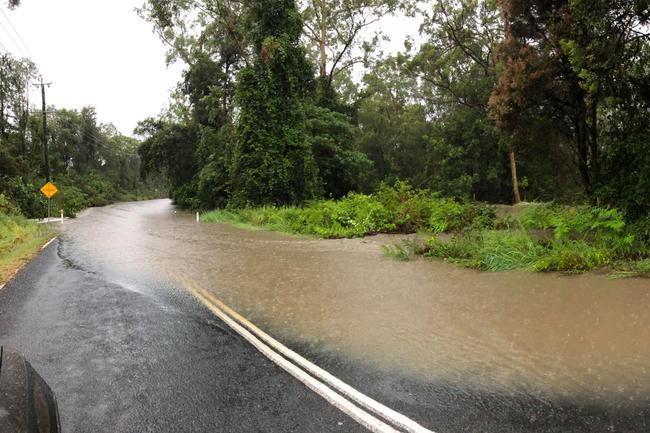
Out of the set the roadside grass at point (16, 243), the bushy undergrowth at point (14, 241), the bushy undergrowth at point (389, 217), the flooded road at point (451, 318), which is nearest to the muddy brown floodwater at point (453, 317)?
the flooded road at point (451, 318)

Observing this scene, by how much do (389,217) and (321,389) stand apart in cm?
1268

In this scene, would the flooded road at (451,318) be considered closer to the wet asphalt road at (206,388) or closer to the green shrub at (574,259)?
the wet asphalt road at (206,388)

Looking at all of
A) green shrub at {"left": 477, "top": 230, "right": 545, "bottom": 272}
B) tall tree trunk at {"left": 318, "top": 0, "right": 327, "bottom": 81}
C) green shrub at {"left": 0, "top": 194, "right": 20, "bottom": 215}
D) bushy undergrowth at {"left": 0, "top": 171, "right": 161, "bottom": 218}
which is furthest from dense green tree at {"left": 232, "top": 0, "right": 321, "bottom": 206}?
green shrub at {"left": 477, "top": 230, "right": 545, "bottom": 272}

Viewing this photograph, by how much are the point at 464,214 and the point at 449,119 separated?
2693cm

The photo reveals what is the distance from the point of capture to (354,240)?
1493 centimetres

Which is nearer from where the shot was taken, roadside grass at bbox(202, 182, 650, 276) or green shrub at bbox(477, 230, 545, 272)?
roadside grass at bbox(202, 182, 650, 276)

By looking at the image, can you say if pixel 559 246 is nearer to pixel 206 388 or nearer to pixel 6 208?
pixel 206 388

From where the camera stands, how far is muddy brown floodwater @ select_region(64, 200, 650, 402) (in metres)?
4.58

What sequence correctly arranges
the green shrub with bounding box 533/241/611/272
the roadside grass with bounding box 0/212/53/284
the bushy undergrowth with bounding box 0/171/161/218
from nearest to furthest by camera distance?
the green shrub with bounding box 533/241/611/272, the roadside grass with bounding box 0/212/53/284, the bushy undergrowth with bounding box 0/171/161/218

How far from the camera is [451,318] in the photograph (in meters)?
6.49

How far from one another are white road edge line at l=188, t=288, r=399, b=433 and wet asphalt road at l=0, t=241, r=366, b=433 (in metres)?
0.08

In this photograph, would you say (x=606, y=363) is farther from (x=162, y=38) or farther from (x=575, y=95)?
(x=162, y=38)

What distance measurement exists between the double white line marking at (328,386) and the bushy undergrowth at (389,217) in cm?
957

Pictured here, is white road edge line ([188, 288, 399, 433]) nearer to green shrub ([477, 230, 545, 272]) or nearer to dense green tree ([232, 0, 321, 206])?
green shrub ([477, 230, 545, 272])
